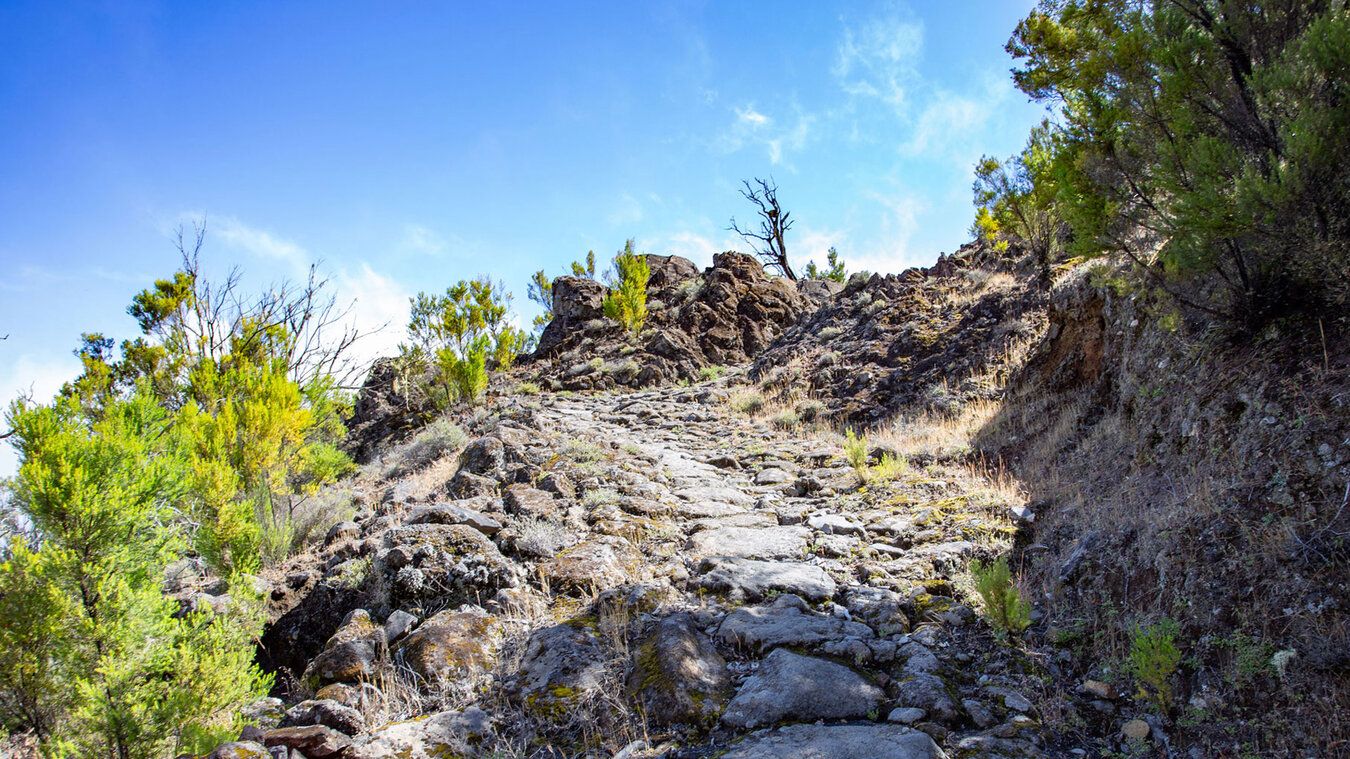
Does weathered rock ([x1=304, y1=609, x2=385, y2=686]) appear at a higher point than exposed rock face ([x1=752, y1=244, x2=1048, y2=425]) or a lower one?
lower

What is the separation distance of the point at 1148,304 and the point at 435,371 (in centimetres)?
1477

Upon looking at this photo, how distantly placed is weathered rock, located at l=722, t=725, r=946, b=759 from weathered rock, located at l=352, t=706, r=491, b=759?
122 cm

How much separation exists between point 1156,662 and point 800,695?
1.52 meters

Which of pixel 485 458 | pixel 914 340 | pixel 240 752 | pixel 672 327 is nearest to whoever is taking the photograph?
pixel 240 752

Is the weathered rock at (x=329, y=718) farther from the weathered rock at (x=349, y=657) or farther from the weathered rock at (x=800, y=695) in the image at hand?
the weathered rock at (x=800, y=695)

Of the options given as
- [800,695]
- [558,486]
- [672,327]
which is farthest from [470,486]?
[672,327]

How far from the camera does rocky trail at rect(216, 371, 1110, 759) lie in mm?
2660

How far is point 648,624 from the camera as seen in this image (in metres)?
3.59

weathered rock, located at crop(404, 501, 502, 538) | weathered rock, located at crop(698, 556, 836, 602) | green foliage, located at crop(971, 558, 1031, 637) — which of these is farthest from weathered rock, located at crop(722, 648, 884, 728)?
weathered rock, located at crop(404, 501, 502, 538)

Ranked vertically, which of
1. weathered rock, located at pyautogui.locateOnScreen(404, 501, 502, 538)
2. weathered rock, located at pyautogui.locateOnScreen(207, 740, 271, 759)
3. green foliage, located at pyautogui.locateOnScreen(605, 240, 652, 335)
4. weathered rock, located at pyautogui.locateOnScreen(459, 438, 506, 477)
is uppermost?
green foliage, located at pyautogui.locateOnScreen(605, 240, 652, 335)

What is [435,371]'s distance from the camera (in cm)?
1565

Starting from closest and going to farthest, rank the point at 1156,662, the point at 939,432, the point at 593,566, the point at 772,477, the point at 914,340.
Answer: the point at 1156,662 < the point at 593,566 < the point at 772,477 < the point at 939,432 < the point at 914,340

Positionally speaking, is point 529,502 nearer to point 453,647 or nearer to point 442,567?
point 442,567

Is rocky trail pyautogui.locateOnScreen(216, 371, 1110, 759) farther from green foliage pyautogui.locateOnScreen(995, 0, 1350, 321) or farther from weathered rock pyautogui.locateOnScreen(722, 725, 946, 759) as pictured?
green foliage pyautogui.locateOnScreen(995, 0, 1350, 321)
